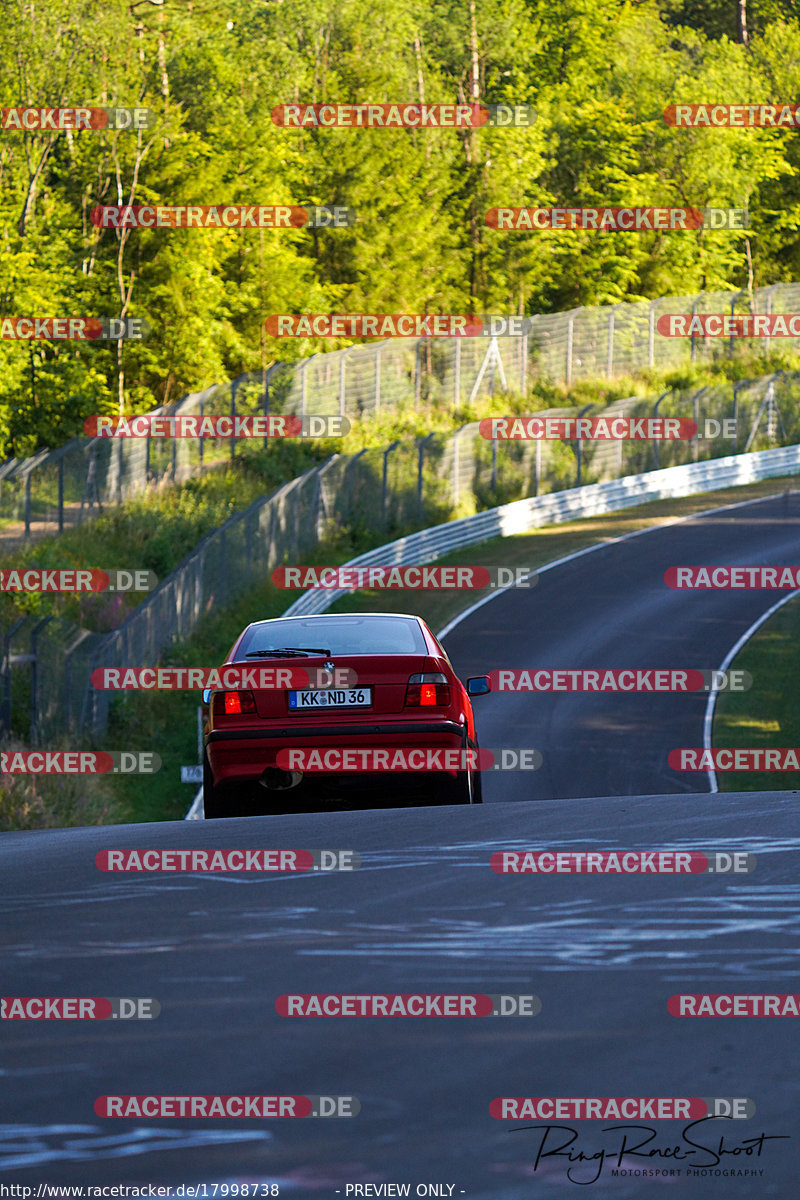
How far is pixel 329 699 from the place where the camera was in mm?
8328

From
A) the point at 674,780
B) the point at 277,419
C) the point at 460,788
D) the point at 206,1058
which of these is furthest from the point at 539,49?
the point at 206,1058

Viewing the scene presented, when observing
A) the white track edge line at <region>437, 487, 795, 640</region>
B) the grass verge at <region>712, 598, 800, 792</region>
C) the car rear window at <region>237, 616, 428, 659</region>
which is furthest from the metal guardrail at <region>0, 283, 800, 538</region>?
the car rear window at <region>237, 616, 428, 659</region>

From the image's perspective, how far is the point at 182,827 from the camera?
23.9 ft

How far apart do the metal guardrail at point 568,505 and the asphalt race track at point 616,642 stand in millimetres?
3498

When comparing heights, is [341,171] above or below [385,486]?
above

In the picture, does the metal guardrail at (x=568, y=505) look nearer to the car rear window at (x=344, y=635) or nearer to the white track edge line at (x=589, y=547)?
the white track edge line at (x=589, y=547)

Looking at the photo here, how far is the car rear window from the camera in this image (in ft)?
28.7

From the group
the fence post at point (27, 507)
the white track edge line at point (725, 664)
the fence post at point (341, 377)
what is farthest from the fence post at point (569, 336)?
the fence post at point (27, 507)

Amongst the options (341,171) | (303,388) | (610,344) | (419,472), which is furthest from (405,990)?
(341,171)

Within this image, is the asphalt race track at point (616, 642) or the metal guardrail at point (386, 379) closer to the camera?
the asphalt race track at point (616, 642)

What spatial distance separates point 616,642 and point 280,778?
60.7 feet

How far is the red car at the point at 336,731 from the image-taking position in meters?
8.29

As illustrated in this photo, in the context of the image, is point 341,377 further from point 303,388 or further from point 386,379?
point 386,379

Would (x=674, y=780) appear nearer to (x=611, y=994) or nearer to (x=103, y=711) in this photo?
(x=103, y=711)
